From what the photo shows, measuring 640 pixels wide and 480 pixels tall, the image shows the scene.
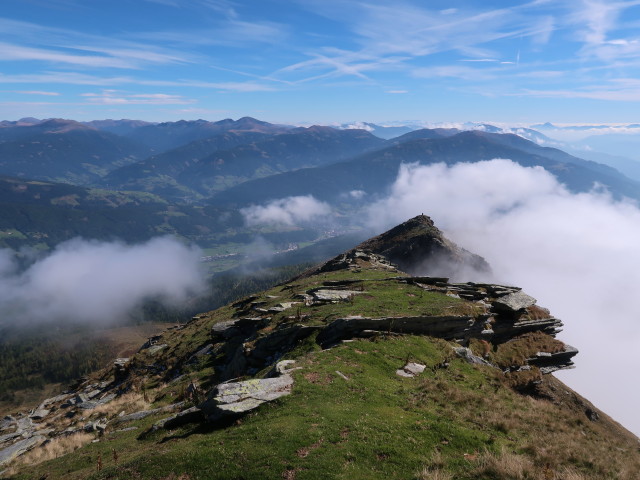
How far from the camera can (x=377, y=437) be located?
18703 mm

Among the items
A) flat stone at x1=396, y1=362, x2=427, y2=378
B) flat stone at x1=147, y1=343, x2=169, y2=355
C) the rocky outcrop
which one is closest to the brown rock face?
the rocky outcrop

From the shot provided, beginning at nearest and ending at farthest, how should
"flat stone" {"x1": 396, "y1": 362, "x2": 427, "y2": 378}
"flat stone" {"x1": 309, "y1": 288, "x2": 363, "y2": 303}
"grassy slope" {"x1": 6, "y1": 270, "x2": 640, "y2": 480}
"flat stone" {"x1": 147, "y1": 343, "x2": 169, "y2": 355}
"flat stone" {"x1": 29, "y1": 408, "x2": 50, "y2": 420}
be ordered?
"grassy slope" {"x1": 6, "y1": 270, "x2": 640, "y2": 480}
"flat stone" {"x1": 396, "y1": 362, "x2": 427, "y2": 378}
"flat stone" {"x1": 29, "y1": 408, "x2": 50, "y2": 420}
"flat stone" {"x1": 309, "y1": 288, "x2": 363, "y2": 303}
"flat stone" {"x1": 147, "y1": 343, "x2": 169, "y2": 355}

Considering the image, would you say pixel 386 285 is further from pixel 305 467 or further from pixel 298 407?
pixel 305 467

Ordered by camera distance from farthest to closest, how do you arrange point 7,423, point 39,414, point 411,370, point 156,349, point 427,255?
point 427,255
point 156,349
point 39,414
point 7,423
point 411,370

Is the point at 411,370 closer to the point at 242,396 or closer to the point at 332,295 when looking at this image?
the point at 242,396

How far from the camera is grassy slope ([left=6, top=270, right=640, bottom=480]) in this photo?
16.4 m

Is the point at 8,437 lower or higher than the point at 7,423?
higher

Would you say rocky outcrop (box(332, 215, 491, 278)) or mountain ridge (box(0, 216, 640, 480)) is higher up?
mountain ridge (box(0, 216, 640, 480))

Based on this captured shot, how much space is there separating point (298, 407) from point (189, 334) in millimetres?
49343

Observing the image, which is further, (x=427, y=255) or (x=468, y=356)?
(x=427, y=255)

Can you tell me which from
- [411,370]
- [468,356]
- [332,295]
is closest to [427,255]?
[332,295]

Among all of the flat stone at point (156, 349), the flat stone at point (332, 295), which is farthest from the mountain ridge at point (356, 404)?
the flat stone at point (156, 349)

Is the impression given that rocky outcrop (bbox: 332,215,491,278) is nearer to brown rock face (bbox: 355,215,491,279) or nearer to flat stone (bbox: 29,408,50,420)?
brown rock face (bbox: 355,215,491,279)

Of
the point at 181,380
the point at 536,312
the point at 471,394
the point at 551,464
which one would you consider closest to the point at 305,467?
the point at 551,464
